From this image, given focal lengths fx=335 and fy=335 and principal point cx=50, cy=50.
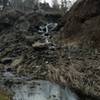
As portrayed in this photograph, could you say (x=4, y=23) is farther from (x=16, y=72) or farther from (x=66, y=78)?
(x=66, y=78)

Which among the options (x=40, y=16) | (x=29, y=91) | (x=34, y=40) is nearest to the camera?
(x=29, y=91)

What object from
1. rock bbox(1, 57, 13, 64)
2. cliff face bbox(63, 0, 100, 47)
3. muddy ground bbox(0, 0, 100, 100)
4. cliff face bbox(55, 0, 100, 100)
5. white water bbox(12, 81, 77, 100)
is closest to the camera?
white water bbox(12, 81, 77, 100)

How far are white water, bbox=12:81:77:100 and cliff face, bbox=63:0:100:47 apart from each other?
10.8m

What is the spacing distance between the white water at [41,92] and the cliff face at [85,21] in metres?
10.8

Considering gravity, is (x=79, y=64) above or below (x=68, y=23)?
below

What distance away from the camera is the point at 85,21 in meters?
37.2

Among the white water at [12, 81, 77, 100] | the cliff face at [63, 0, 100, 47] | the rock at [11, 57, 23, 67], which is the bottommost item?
the white water at [12, 81, 77, 100]

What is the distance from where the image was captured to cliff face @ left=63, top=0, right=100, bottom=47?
33.9 metres

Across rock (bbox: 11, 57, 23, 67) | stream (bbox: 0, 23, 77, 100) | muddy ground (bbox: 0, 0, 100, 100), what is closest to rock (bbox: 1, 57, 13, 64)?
muddy ground (bbox: 0, 0, 100, 100)

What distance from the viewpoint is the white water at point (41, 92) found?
19.1m

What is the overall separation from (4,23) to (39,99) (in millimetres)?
48295

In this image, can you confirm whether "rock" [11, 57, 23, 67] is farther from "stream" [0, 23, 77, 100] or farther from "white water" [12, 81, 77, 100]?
"white water" [12, 81, 77, 100]

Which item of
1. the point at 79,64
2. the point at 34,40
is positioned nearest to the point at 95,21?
the point at 34,40

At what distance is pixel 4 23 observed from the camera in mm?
65562
